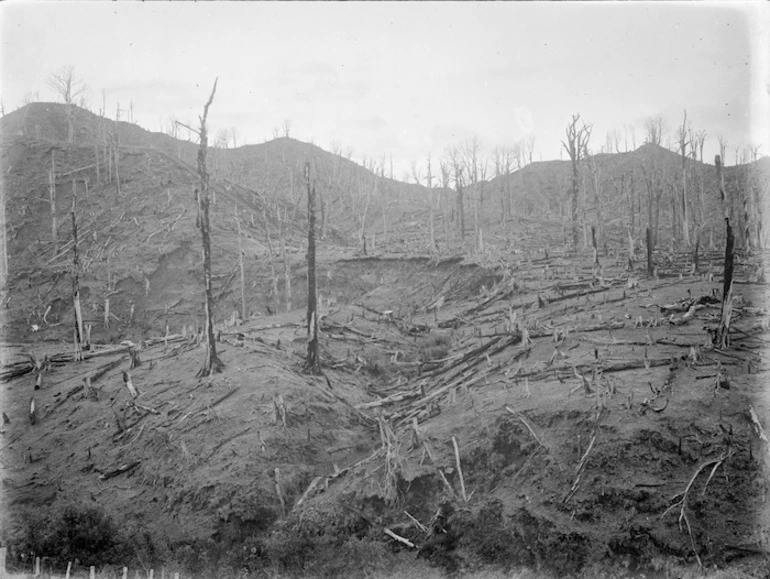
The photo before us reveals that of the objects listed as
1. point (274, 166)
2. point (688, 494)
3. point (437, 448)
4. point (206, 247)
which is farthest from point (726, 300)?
point (274, 166)

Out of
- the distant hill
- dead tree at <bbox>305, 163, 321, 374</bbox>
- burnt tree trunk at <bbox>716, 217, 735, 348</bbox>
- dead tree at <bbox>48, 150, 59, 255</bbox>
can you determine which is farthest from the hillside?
the distant hill

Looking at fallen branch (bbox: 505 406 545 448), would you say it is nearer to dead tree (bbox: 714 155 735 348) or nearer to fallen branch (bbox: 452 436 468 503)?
fallen branch (bbox: 452 436 468 503)

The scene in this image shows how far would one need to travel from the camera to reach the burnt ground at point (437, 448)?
8.54 m

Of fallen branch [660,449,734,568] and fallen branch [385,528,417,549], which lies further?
fallen branch [385,528,417,549]

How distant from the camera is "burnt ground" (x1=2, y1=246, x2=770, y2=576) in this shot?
336 inches

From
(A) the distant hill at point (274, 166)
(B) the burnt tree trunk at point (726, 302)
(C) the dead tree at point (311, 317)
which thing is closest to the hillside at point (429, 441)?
(B) the burnt tree trunk at point (726, 302)

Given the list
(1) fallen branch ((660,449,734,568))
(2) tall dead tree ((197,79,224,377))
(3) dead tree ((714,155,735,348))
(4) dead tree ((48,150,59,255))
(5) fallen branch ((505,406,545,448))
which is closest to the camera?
(1) fallen branch ((660,449,734,568))

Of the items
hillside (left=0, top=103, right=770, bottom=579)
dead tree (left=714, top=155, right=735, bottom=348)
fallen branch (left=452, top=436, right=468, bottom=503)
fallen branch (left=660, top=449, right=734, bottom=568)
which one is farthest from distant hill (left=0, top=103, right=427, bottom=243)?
fallen branch (left=660, top=449, right=734, bottom=568)

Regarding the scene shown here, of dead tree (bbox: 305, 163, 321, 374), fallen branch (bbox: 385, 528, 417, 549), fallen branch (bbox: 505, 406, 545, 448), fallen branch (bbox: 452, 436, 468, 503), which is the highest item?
dead tree (bbox: 305, 163, 321, 374)

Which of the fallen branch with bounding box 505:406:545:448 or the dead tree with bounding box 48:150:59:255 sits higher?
the dead tree with bounding box 48:150:59:255

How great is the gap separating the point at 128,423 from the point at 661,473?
1218 centimetres

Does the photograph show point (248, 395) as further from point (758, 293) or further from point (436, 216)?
point (436, 216)

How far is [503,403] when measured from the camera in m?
12.0

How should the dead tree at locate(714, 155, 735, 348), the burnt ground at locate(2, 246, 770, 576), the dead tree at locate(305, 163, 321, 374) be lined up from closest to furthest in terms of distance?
the burnt ground at locate(2, 246, 770, 576) < the dead tree at locate(714, 155, 735, 348) < the dead tree at locate(305, 163, 321, 374)
